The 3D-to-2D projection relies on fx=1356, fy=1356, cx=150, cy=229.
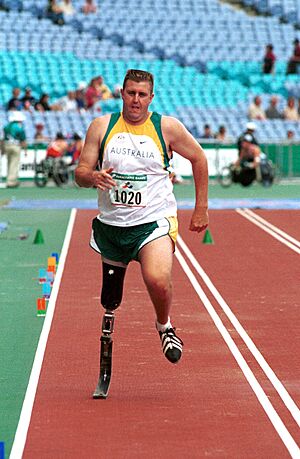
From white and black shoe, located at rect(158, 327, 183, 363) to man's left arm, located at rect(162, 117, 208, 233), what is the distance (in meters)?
0.65

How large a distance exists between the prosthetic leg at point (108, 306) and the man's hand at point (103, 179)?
66 cm

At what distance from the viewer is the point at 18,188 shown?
32.6 metres

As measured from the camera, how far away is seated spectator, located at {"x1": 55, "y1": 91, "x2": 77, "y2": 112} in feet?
117

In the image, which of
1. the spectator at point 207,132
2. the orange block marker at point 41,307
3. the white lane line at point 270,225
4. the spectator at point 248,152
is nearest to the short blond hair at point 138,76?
the orange block marker at point 41,307

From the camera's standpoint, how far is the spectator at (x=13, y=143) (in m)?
32.1

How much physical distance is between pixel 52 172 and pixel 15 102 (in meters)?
2.18

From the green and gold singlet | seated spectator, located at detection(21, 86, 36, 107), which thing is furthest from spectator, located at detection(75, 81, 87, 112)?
the green and gold singlet

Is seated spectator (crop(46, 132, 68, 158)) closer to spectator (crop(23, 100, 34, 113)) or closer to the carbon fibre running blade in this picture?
spectator (crop(23, 100, 34, 113))

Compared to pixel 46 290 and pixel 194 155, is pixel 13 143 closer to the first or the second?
pixel 46 290

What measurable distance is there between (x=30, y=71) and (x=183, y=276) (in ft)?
75.7

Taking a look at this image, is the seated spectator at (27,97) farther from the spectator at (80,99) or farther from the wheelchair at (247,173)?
the wheelchair at (247,173)

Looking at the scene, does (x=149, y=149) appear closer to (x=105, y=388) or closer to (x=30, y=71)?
(x=105, y=388)

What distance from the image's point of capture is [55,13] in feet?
130

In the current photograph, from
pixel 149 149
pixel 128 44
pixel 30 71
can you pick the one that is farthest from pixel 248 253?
pixel 128 44
